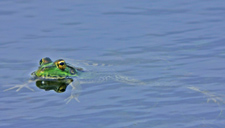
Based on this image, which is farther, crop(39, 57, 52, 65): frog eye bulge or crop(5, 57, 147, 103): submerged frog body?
crop(39, 57, 52, 65): frog eye bulge

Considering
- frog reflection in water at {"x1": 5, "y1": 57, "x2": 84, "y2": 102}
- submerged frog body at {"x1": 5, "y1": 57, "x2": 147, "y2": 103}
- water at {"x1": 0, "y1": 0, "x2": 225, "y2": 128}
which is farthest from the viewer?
frog reflection in water at {"x1": 5, "y1": 57, "x2": 84, "y2": 102}

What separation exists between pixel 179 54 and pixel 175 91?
2682mm

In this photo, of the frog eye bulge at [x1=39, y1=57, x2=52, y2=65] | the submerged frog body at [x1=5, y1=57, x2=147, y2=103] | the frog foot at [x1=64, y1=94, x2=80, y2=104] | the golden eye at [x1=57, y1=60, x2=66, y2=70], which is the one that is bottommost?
the frog foot at [x1=64, y1=94, x2=80, y2=104]

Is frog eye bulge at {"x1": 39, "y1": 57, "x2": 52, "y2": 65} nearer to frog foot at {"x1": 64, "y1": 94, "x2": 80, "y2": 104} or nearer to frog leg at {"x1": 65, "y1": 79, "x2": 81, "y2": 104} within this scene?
frog leg at {"x1": 65, "y1": 79, "x2": 81, "y2": 104}

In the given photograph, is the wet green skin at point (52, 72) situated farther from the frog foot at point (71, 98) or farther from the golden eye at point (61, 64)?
the frog foot at point (71, 98)

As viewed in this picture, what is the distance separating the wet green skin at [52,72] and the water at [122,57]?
0.36 m

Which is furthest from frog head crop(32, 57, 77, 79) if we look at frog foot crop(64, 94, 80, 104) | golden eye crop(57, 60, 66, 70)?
frog foot crop(64, 94, 80, 104)

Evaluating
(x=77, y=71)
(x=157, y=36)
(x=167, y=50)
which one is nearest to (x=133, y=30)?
(x=157, y=36)

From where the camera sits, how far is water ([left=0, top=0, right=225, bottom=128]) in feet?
34.4

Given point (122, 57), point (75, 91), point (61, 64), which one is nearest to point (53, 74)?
point (61, 64)

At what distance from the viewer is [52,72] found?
42.9ft

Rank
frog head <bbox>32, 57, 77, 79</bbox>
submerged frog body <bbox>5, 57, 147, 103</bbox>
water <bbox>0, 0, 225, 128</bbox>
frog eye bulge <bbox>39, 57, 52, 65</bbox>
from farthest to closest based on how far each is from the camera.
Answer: frog eye bulge <bbox>39, 57, 52, 65</bbox>, frog head <bbox>32, 57, 77, 79</bbox>, submerged frog body <bbox>5, 57, 147, 103</bbox>, water <bbox>0, 0, 225, 128</bbox>

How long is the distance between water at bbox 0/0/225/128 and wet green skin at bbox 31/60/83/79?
36 cm

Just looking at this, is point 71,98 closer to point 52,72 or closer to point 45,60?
point 52,72
